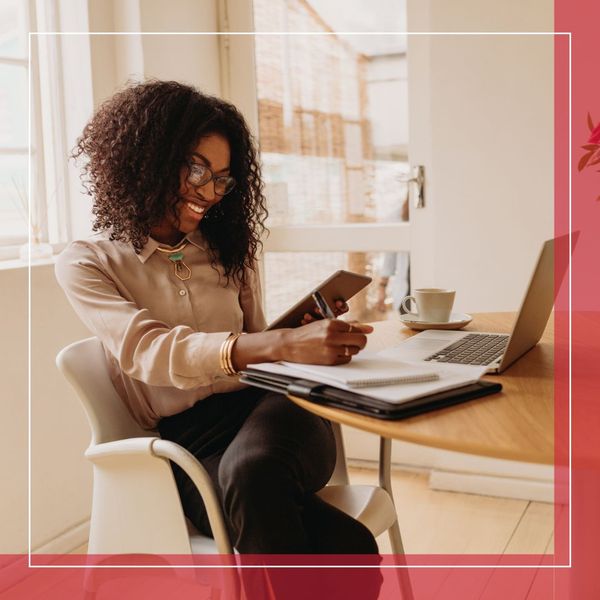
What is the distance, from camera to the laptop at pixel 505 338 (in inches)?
46.0

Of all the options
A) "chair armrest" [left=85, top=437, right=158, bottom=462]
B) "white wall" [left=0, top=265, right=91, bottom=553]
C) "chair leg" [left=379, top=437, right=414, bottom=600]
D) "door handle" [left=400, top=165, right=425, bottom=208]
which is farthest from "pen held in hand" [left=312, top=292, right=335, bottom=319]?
"door handle" [left=400, top=165, right=425, bottom=208]

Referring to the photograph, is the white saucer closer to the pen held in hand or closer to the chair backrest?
the pen held in hand

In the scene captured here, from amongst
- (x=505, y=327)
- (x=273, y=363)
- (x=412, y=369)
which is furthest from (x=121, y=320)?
(x=505, y=327)

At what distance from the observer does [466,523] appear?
2.47 meters

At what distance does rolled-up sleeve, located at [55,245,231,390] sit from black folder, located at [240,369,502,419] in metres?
0.19

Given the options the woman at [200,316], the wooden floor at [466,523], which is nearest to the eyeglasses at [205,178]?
the woman at [200,316]

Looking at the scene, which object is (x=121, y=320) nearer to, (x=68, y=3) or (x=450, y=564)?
(x=450, y=564)

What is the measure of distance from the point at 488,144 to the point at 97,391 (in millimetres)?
1666

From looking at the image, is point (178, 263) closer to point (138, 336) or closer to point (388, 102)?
point (138, 336)

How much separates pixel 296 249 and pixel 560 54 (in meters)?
1.20

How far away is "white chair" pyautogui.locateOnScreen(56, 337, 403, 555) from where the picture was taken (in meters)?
1.30

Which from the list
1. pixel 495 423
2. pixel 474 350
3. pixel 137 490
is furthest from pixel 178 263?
pixel 495 423

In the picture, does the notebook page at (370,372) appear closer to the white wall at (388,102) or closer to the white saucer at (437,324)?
the white saucer at (437,324)

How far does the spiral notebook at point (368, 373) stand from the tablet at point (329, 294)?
13 cm
